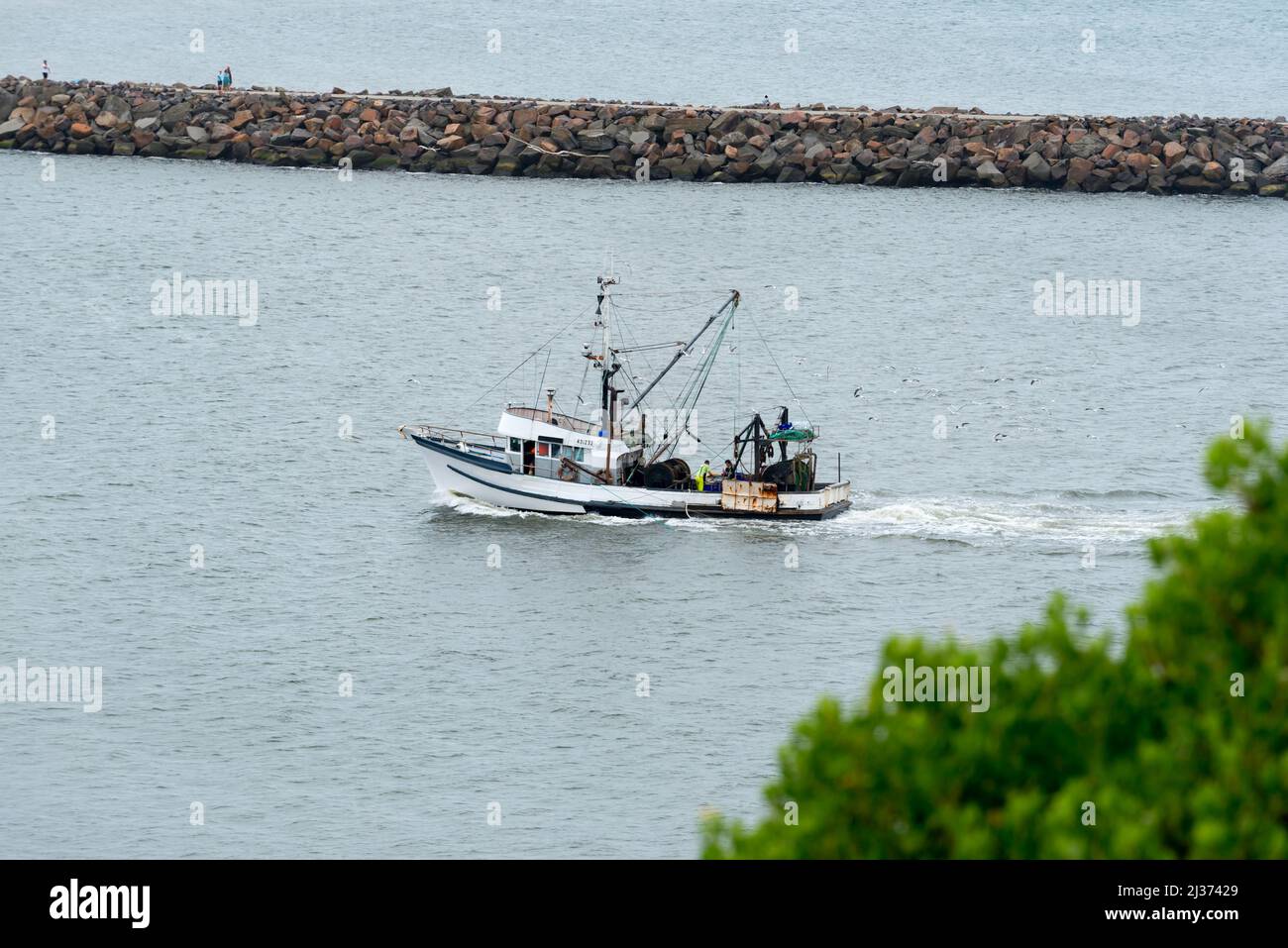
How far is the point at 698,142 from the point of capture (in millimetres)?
129875

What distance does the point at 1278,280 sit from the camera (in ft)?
348

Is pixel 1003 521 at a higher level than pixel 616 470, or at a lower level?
lower

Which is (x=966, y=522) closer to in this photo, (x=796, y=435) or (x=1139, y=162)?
(x=796, y=435)

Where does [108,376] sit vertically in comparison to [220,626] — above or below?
above

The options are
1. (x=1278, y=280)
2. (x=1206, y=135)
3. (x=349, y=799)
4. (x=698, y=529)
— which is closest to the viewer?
(x=349, y=799)

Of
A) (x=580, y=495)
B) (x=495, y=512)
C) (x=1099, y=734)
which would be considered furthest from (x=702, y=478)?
(x=1099, y=734)

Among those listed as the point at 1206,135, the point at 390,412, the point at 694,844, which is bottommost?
the point at 694,844

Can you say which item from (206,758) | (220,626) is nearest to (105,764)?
(206,758)

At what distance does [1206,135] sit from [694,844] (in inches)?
3904

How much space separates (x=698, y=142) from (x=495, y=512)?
222ft

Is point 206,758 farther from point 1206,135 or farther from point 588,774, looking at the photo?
point 1206,135

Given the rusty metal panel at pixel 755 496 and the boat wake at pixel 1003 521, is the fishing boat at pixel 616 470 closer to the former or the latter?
the rusty metal panel at pixel 755 496

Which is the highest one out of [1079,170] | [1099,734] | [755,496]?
[1079,170]

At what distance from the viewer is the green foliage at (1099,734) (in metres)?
15.2
